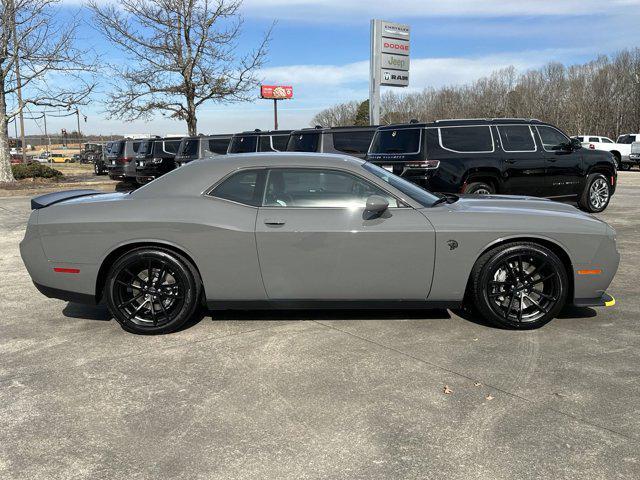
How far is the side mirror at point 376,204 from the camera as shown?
402 cm

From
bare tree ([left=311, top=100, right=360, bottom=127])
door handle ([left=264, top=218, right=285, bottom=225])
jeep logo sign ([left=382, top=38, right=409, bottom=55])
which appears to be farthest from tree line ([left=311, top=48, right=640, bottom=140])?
door handle ([left=264, top=218, right=285, bottom=225])

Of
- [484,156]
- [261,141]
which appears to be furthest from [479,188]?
[261,141]

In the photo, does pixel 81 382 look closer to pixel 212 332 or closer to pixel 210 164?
pixel 212 332

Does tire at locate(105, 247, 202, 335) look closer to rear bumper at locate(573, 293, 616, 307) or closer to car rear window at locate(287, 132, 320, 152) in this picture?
rear bumper at locate(573, 293, 616, 307)

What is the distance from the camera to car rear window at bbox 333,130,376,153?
37.6 ft

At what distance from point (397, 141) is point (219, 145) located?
797 centimetres

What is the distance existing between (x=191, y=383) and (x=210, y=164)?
192 centimetres

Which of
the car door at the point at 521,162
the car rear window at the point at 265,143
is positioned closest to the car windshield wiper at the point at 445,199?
the car door at the point at 521,162

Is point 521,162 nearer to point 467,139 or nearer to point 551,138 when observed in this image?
point 551,138

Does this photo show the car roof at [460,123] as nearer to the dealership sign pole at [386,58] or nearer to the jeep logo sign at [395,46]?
the dealership sign pole at [386,58]

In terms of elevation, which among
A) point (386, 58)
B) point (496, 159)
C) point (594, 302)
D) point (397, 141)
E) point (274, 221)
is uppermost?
point (386, 58)

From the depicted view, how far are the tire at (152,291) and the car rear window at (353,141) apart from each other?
789cm

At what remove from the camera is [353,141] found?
11.5 metres

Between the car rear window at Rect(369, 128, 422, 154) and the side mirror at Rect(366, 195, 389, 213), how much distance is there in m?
5.13
